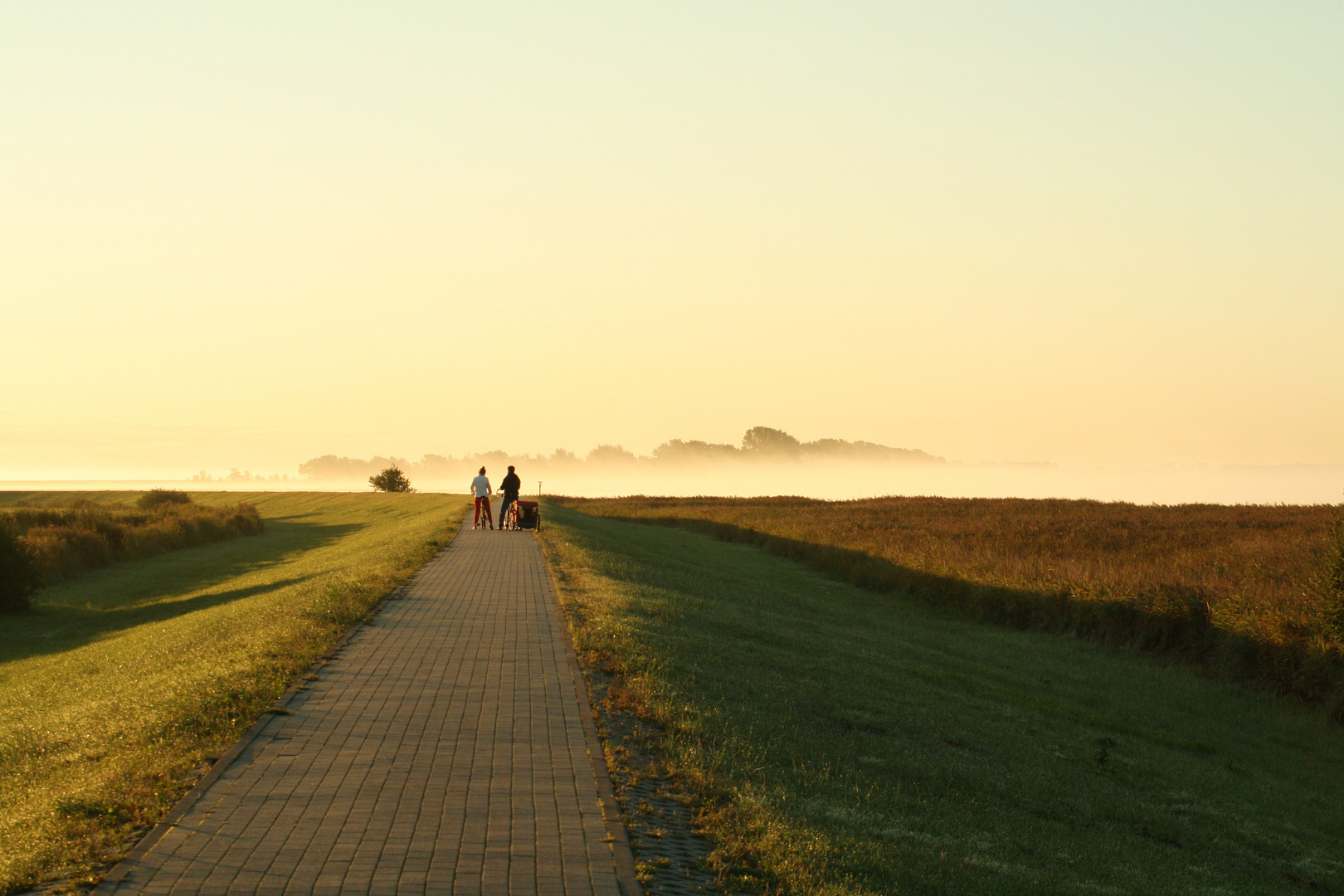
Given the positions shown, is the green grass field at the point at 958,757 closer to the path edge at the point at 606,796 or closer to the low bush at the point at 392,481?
the path edge at the point at 606,796

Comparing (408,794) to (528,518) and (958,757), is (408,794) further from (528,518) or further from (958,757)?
(528,518)

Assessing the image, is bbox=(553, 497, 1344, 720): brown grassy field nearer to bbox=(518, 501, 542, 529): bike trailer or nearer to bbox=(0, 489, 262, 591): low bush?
bbox=(518, 501, 542, 529): bike trailer

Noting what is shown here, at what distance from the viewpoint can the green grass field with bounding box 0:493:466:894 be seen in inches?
240

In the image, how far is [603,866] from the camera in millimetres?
5395

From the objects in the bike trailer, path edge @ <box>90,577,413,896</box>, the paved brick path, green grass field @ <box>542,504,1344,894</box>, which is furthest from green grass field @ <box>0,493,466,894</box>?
green grass field @ <box>542,504,1344,894</box>

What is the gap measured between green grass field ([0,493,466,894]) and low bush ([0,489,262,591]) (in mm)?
1610

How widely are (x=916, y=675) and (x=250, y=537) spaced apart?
46693 mm

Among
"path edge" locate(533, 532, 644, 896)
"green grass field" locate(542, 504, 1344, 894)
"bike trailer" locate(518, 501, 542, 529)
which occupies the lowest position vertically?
"green grass field" locate(542, 504, 1344, 894)

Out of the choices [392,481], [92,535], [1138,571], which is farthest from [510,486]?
[392,481]

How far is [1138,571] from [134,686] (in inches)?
927

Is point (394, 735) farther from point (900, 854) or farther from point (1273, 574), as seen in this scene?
point (1273, 574)

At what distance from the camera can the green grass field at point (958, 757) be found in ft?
23.2

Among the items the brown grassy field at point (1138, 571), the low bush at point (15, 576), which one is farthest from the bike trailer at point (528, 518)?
the low bush at point (15, 576)

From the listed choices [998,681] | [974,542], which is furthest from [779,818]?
[974,542]
